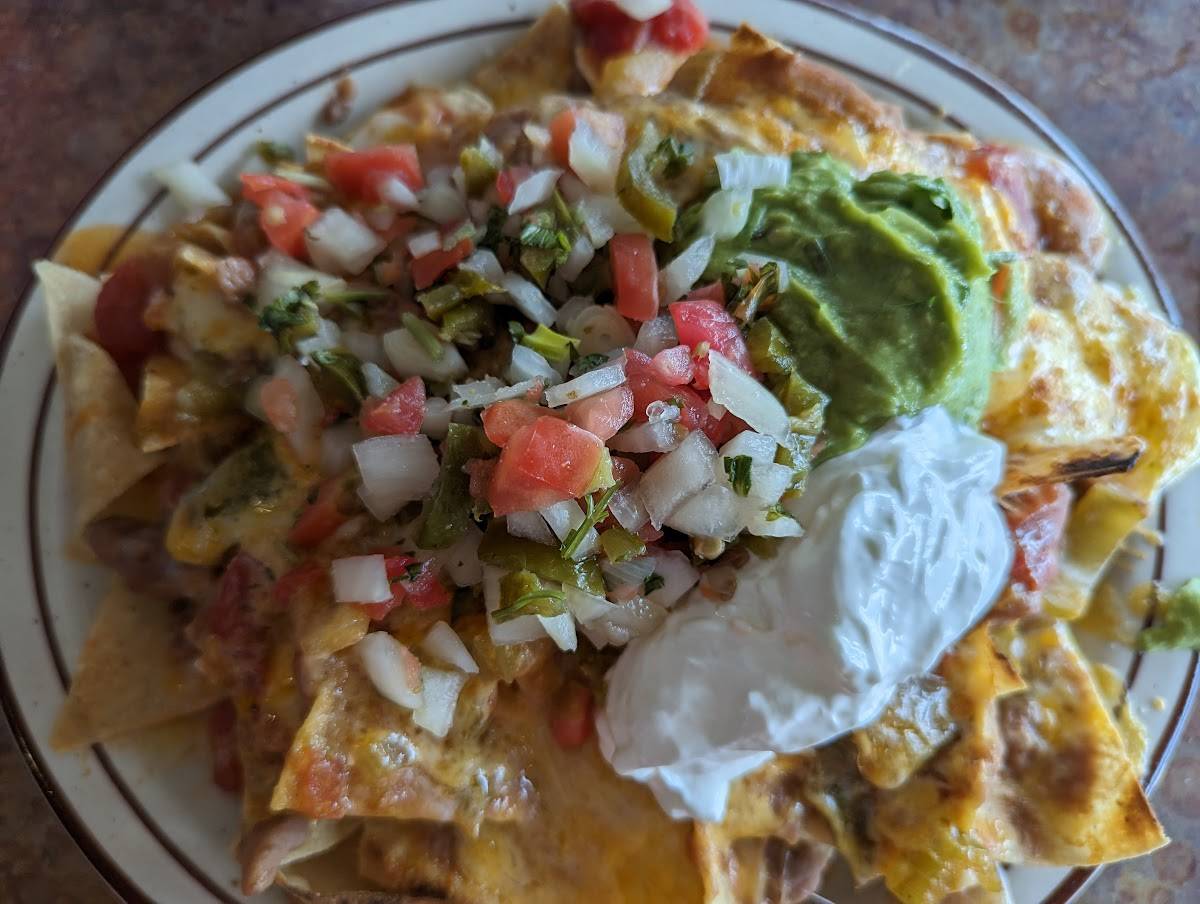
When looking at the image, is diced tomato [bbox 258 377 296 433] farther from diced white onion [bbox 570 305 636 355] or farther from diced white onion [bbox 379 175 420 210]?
diced white onion [bbox 570 305 636 355]

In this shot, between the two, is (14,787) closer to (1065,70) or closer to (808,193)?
(808,193)

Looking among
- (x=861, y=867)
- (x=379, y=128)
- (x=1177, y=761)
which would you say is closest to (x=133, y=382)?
(x=379, y=128)

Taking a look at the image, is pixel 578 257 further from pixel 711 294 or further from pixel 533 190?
pixel 711 294

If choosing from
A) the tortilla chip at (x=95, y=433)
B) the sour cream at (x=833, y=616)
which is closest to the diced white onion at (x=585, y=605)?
the sour cream at (x=833, y=616)

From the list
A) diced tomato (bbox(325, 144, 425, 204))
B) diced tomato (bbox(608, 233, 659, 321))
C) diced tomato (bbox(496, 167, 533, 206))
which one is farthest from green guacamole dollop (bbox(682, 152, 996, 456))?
diced tomato (bbox(325, 144, 425, 204))

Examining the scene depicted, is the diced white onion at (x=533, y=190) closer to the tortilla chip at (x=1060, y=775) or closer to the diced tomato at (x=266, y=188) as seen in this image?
the diced tomato at (x=266, y=188)

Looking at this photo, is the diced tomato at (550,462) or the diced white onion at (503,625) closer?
the diced tomato at (550,462)
